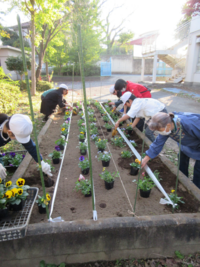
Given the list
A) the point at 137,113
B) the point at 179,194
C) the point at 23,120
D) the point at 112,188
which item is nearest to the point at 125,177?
the point at 112,188

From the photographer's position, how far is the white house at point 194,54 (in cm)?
1152

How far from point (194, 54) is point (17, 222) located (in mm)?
13648

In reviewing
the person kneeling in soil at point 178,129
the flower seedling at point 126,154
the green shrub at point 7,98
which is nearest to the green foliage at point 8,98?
the green shrub at point 7,98

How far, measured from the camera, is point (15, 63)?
1079cm

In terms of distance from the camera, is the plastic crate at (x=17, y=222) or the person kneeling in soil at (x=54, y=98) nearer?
the plastic crate at (x=17, y=222)

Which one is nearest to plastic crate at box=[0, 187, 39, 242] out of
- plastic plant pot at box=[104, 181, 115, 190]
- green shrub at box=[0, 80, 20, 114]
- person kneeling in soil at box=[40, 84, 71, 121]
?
plastic plant pot at box=[104, 181, 115, 190]

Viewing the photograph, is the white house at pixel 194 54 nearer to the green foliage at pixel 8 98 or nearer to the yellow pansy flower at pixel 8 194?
the green foliage at pixel 8 98

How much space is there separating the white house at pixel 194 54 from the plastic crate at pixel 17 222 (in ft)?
41.9

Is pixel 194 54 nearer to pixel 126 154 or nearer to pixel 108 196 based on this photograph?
pixel 126 154

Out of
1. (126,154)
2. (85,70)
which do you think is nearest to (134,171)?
(126,154)

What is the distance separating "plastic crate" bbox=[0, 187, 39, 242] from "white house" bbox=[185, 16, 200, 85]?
12771 mm

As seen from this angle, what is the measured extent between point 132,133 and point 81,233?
3.24 m

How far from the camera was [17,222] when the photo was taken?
5.56 feet

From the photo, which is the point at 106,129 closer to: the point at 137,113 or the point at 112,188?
the point at 137,113
